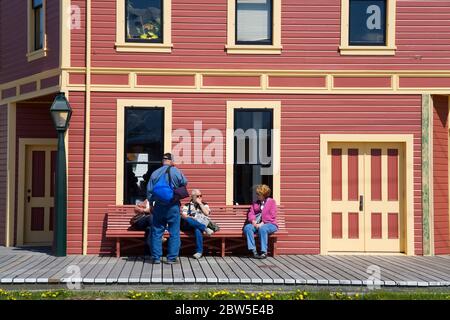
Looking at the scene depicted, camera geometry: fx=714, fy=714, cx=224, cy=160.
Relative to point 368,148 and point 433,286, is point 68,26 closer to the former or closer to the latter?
point 368,148

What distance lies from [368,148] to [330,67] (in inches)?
71.3

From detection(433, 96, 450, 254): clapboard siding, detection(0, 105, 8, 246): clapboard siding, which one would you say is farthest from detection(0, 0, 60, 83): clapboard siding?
detection(433, 96, 450, 254): clapboard siding

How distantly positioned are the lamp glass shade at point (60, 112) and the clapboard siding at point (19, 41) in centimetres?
100

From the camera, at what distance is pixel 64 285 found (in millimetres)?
10570

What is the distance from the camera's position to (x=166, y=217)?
1256cm

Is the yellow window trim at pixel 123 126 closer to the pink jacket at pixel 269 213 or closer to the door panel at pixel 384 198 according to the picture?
the pink jacket at pixel 269 213

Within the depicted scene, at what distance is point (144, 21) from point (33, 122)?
3988 millimetres

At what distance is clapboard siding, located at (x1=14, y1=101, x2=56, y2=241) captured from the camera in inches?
645

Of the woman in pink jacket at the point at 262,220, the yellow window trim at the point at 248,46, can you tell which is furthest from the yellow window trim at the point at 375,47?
the woman in pink jacket at the point at 262,220

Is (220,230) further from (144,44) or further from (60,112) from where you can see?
(144,44)

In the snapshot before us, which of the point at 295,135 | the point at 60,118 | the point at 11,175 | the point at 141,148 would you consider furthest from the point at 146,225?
the point at 11,175

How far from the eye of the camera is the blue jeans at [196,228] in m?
13.3

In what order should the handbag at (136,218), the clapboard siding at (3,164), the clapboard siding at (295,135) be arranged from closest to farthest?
1. the handbag at (136,218)
2. the clapboard siding at (295,135)
3. the clapboard siding at (3,164)
